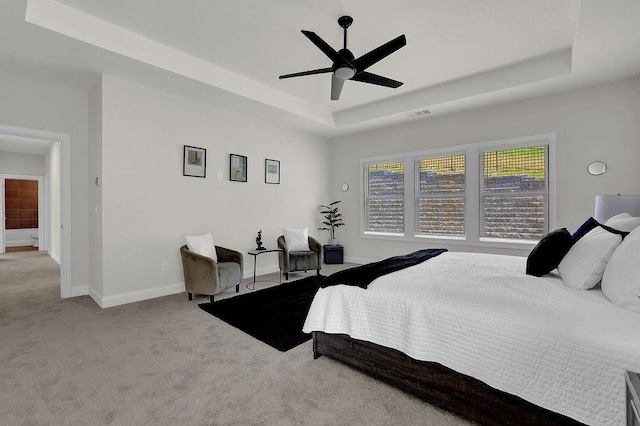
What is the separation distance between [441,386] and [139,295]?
368 cm

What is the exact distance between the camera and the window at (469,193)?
4.54 meters

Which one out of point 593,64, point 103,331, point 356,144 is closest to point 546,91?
point 593,64

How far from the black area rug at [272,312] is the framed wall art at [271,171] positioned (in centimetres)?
198

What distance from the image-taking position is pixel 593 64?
3.42 metres

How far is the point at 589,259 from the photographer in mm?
1919

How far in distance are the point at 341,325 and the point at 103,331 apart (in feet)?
7.72

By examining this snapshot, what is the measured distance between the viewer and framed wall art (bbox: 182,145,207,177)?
14.4 feet

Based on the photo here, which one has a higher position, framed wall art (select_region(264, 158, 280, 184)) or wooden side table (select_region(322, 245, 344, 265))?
framed wall art (select_region(264, 158, 280, 184))

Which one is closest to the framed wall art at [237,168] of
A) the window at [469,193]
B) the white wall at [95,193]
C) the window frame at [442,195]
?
the white wall at [95,193]

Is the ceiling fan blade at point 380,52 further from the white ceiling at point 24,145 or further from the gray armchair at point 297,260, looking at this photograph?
the white ceiling at point 24,145

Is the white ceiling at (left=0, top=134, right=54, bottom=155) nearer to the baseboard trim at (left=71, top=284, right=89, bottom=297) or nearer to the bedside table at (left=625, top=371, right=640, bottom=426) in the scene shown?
the baseboard trim at (left=71, top=284, right=89, bottom=297)

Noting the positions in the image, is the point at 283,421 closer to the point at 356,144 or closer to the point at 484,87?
the point at 484,87

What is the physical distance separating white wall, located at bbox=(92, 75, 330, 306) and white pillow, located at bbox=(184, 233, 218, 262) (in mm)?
286

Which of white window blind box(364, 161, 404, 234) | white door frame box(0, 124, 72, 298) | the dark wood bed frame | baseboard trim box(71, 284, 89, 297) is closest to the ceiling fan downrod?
the dark wood bed frame
